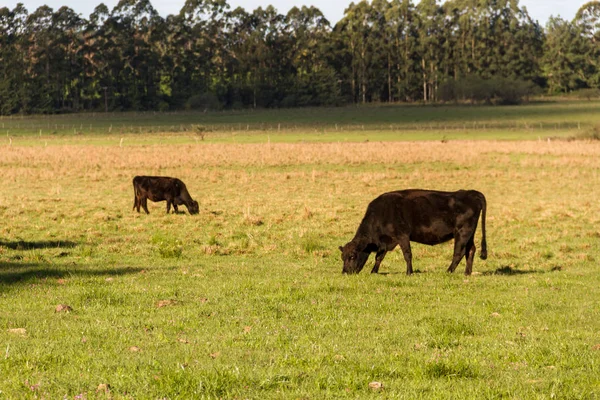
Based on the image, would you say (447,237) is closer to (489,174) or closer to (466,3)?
(489,174)

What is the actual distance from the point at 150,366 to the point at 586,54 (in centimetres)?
13744

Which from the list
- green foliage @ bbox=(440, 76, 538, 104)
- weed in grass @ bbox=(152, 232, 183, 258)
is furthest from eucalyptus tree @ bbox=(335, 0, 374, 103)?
weed in grass @ bbox=(152, 232, 183, 258)

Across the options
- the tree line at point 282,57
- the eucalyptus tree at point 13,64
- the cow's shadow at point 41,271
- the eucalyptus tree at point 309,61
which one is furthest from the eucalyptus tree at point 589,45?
the cow's shadow at point 41,271

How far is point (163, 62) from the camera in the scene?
129 meters

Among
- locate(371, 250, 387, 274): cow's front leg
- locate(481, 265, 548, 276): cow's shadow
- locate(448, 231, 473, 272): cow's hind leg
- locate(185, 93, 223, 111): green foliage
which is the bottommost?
locate(481, 265, 548, 276): cow's shadow

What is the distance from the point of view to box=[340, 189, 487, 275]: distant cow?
13992 mm

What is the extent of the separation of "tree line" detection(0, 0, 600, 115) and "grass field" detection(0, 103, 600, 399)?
317 ft

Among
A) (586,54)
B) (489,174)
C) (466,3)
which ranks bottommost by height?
(489,174)

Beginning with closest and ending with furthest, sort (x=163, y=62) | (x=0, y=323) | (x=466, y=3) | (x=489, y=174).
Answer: (x=0, y=323)
(x=489, y=174)
(x=163, y=62)
(x=466, y=3)

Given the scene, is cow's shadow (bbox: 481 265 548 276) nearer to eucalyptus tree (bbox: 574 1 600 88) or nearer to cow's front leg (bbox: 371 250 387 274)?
cow's front leg (bbox: 371 250 387 274)

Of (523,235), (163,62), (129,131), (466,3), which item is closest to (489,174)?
(523,235)

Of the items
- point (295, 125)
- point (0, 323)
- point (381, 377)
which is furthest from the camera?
point (295, 125)

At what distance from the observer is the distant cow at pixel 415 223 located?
1399 cm

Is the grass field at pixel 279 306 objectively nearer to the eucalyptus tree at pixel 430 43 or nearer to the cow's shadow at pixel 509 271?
the cow's shadow at pixel 509 271
